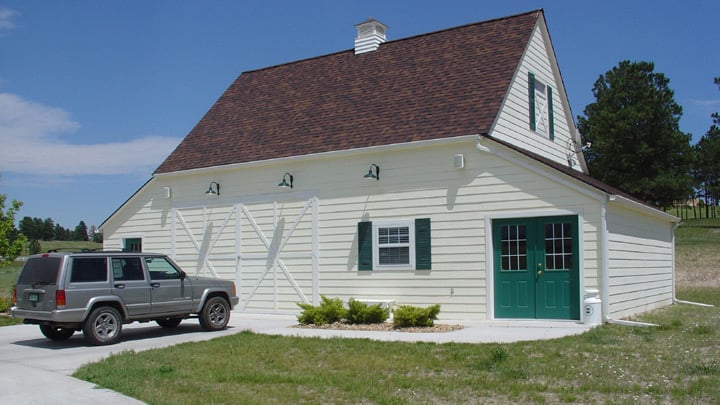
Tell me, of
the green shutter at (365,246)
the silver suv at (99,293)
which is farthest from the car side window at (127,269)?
the green shutter at (365,246)

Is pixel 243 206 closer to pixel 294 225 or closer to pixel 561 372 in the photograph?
pixel 294 225

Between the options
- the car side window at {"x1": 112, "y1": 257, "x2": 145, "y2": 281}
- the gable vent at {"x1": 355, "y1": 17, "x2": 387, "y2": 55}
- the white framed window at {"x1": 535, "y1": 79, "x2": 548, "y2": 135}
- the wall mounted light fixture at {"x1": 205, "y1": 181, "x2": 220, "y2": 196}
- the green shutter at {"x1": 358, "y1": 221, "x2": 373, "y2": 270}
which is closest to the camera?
the car side window at {"x1": 112, "y1": 257, "x2": 145, "y2": 281}

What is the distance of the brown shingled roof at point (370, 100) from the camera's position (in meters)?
16.6

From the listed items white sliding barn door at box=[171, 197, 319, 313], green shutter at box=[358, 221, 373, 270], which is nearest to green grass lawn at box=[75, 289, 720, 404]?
green shutter at box=[358, 221, 373, 270]

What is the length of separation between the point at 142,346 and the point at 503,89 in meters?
9.68

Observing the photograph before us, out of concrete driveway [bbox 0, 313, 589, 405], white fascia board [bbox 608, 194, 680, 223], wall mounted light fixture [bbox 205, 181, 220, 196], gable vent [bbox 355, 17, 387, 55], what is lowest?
concrete driveway [bbox 0, 313, 589, 405]

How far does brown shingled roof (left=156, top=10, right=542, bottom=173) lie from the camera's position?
16.6m

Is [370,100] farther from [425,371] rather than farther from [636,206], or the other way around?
[425,371]

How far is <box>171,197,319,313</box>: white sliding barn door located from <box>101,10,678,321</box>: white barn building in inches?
1.7

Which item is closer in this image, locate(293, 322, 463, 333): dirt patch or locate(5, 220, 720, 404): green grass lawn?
locate(5, 220, 720, 404): green grass lawn

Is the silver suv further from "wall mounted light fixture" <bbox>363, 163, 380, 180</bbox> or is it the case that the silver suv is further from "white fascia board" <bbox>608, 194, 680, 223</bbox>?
"white fascia board" <bbox>608, 194, 680, 223</bbox>

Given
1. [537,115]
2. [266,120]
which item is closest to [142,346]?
[266,120]

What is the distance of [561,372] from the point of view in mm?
8836

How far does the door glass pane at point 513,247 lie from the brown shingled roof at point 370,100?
7.50ft
